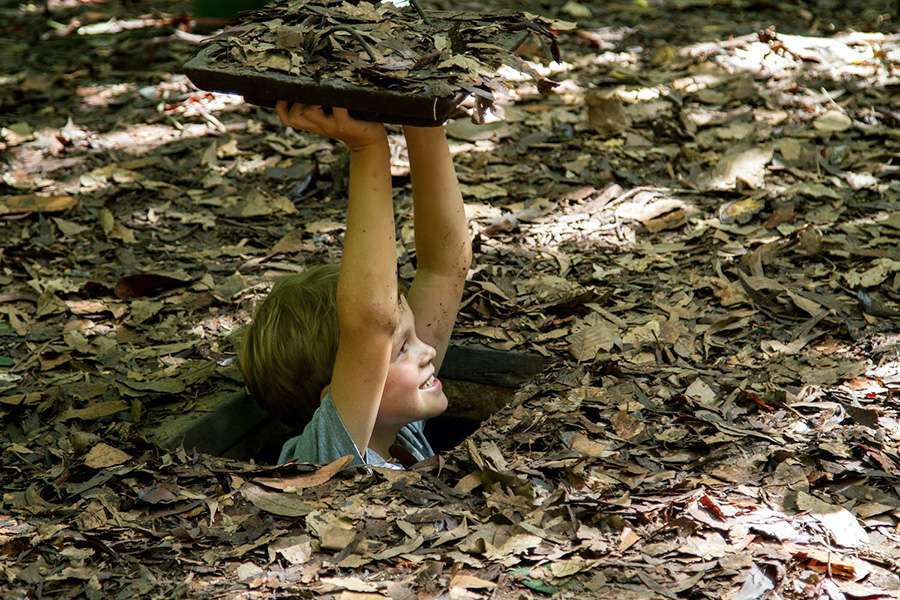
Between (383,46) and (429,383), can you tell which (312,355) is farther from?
(383,46)

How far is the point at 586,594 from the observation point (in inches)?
105

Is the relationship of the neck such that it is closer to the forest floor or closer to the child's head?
the child's head

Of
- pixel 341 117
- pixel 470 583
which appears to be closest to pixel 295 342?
pixel 341 117

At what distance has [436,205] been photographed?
11.8 ft

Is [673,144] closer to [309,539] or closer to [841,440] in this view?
[841,440]

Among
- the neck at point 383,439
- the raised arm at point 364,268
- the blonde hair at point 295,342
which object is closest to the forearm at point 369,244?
the raised arm at point 364,268

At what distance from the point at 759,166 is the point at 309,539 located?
10.1ft

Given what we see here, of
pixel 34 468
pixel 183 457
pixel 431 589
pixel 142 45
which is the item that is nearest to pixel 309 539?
pixel 431 589

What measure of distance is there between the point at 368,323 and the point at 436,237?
59 centimetres

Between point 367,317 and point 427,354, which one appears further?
point 427,354

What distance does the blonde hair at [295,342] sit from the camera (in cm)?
356

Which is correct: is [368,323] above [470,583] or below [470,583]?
above

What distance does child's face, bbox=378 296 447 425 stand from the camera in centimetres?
348

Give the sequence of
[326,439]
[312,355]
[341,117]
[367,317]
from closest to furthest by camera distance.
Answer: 1. [341,117]
2. [367,317]
3. [326,439]
4. [312,355]
